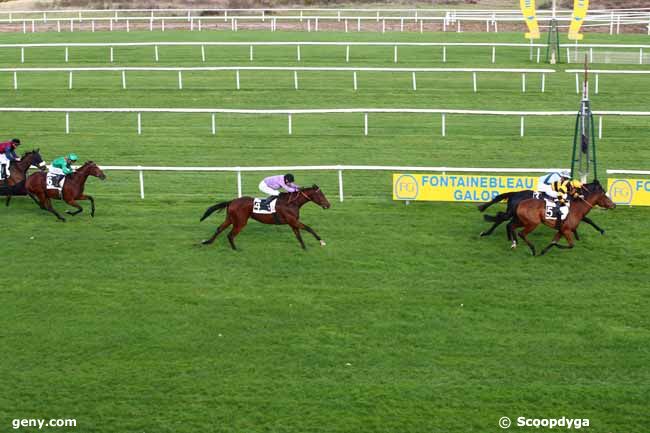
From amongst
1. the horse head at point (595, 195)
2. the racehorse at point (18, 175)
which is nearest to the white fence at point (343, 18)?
the racehorse at point (18, 175)

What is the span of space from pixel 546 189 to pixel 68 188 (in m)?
8.21

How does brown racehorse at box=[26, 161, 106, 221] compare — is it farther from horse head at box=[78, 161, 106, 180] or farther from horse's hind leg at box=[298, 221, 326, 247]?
horse's hind leg at box=[298, 221, 326, 247]

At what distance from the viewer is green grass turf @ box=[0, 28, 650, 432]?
10094 mm

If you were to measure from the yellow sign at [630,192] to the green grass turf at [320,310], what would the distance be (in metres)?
0.33

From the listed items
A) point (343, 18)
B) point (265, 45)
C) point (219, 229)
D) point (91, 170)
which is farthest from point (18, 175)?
point (343, 18)

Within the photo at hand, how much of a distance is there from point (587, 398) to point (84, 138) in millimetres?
16221

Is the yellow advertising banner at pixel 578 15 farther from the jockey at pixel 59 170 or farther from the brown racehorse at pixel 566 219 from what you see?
the jockey at pixel 59 170

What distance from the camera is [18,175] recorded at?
17469mm

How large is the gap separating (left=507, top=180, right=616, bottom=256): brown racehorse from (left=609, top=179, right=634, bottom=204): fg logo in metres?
2.20

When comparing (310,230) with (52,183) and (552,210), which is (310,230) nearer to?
(552,210)

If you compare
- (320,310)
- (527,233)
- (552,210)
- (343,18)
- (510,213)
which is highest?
(343,18)

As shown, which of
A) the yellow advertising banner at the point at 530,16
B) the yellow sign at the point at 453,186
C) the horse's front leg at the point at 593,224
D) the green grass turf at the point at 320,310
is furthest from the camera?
the yellow advertising banner at the point at 530,16

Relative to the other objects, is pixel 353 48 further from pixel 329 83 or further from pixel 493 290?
pixel 493 290

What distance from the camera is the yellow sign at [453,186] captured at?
56.8ft
